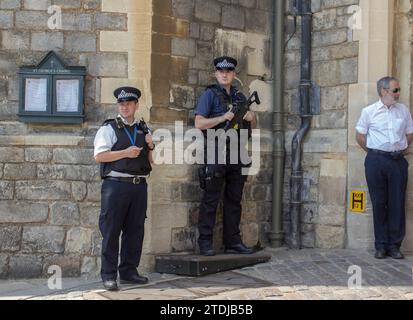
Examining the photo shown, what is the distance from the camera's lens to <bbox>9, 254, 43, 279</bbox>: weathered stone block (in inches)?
242

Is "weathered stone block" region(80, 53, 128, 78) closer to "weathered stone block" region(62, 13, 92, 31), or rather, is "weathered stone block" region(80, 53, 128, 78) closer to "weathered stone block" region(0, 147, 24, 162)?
"weathered stone block" region(62, 13, 92, 31)

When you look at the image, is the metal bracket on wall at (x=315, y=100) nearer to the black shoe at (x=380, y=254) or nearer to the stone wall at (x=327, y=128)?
the stone wall at (x=327, y=128)

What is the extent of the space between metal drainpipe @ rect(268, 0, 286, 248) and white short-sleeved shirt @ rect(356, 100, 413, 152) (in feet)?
3.61

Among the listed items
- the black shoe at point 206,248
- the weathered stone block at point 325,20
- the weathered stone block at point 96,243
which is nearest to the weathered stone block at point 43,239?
A: the weathered stone block at point 96,243

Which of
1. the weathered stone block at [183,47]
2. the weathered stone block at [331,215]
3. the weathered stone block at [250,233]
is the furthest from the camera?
the weathered stone block at [250,233]

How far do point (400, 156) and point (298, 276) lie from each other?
173 cm

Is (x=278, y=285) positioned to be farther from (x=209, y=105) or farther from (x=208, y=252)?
(x=209, y=105)

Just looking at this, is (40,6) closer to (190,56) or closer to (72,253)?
(190,56)

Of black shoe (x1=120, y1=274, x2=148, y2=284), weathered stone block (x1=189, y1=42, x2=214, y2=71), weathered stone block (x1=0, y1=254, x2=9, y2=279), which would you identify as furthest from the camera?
weathered stone block (x1=189, y1=42, x2=214, y2=71)

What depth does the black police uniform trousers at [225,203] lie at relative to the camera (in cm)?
628

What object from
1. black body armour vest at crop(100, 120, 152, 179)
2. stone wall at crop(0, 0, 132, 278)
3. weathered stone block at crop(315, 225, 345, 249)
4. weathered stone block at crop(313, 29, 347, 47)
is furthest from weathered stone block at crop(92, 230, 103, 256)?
weathered stone block at crop(313, 29, 347, 47)

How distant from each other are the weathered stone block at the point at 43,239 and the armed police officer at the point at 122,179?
3.07ft

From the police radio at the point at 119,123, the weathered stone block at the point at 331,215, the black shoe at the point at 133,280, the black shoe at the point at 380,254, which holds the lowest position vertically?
the black shoe at the point at 133,280

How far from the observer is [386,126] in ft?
20.9
